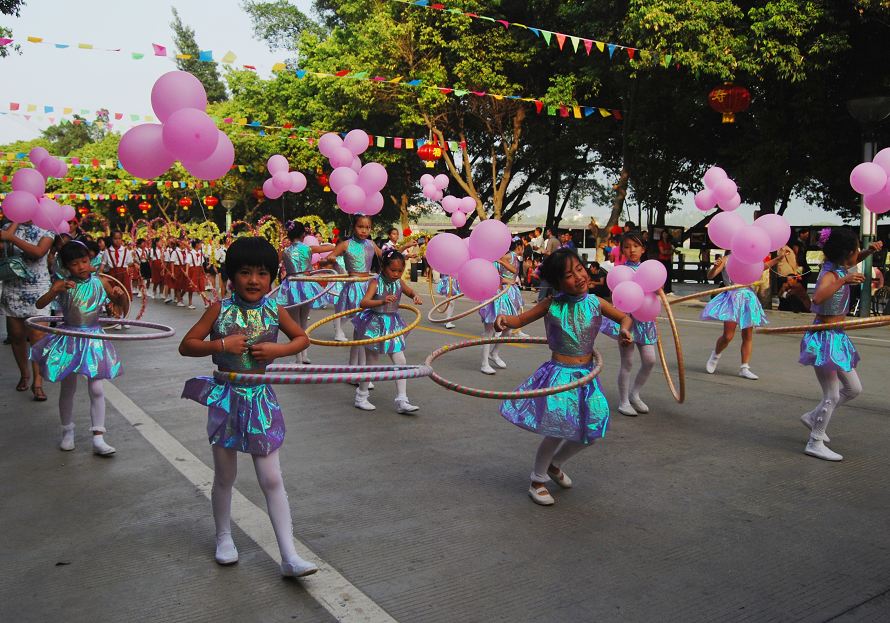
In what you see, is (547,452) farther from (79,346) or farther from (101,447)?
(79,346)

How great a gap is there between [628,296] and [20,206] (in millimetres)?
6263

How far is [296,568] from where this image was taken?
3.68 meters

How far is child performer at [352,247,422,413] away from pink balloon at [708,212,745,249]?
9.04 ft

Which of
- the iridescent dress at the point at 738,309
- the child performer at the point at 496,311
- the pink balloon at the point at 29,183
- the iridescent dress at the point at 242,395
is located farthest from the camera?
the child performer at the point at 496,311

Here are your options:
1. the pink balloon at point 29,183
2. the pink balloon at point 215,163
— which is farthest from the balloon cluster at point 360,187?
the pink balloon at point 215,163

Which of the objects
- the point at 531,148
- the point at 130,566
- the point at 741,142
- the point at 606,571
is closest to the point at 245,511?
the point at 130,566

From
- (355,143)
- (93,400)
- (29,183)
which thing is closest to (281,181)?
(355,143)

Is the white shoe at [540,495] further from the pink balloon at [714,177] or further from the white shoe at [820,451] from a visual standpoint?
the pink balloon at [714,177]

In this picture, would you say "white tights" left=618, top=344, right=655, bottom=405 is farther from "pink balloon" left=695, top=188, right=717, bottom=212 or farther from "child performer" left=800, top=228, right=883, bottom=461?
"pink balloon" left=695, top=188, right=717, bottom=212

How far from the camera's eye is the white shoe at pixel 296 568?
3.68 metres

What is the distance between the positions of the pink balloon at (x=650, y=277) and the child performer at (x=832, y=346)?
122cm

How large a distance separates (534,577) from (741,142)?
59.0 feet

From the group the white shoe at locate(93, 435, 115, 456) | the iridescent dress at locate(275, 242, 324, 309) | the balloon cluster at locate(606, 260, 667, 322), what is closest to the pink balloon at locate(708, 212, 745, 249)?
the balloon cluster at locate(606, 260, 667, 322)

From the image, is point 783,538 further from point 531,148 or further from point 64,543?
point 531,148
